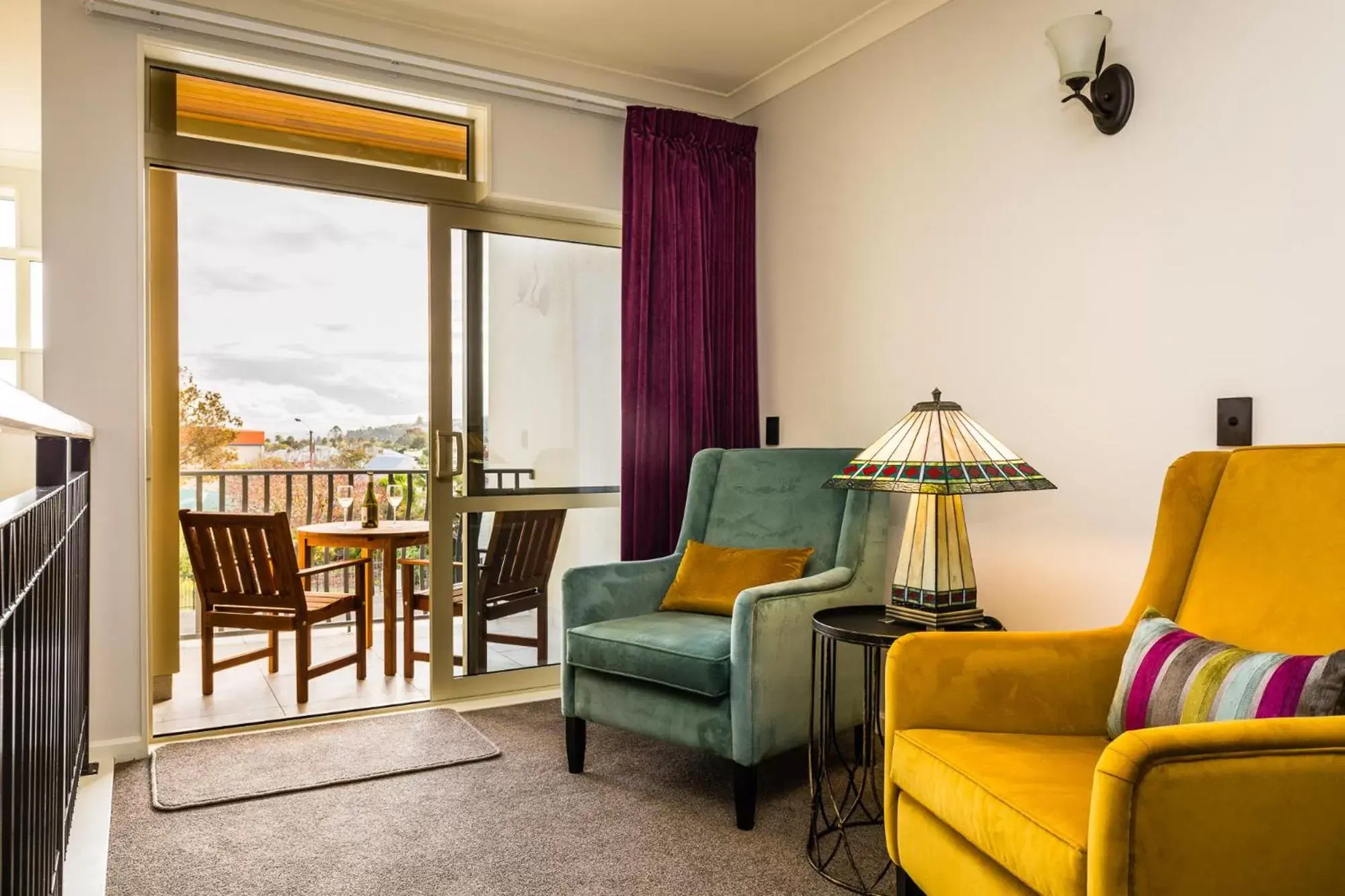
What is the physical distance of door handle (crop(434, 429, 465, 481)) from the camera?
11.7ft

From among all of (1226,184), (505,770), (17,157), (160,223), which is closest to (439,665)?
(505,770)

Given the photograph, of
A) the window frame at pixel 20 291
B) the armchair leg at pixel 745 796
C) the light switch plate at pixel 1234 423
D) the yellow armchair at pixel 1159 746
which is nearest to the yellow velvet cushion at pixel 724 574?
the armchair leg at pixel 745 796

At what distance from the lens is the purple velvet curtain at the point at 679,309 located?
3758 mm

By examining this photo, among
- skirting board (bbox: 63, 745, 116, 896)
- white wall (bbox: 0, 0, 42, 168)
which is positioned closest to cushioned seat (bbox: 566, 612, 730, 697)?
skirting board (bbox: 63, 745, 116, 896)

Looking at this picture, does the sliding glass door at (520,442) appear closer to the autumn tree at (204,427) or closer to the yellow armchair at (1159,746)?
the yellow armchair at (1159,746)

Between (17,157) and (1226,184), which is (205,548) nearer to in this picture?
(17,157)

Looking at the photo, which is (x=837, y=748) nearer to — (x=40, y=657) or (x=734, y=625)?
(x=734, y=625)

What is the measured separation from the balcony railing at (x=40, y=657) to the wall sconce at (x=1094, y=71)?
2442 millimetres

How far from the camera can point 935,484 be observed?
2.14 m

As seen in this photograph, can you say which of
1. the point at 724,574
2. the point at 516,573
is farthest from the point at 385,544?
the point at 724,574

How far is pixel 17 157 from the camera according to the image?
16.3 feet

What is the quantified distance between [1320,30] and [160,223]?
3.95 m

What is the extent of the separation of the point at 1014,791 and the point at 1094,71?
6.30 ft

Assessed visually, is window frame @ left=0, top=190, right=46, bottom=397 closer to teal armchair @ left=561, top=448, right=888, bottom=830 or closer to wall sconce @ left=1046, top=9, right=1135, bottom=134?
teal armchair @ left=561, top=448, right=888, bottom=830
